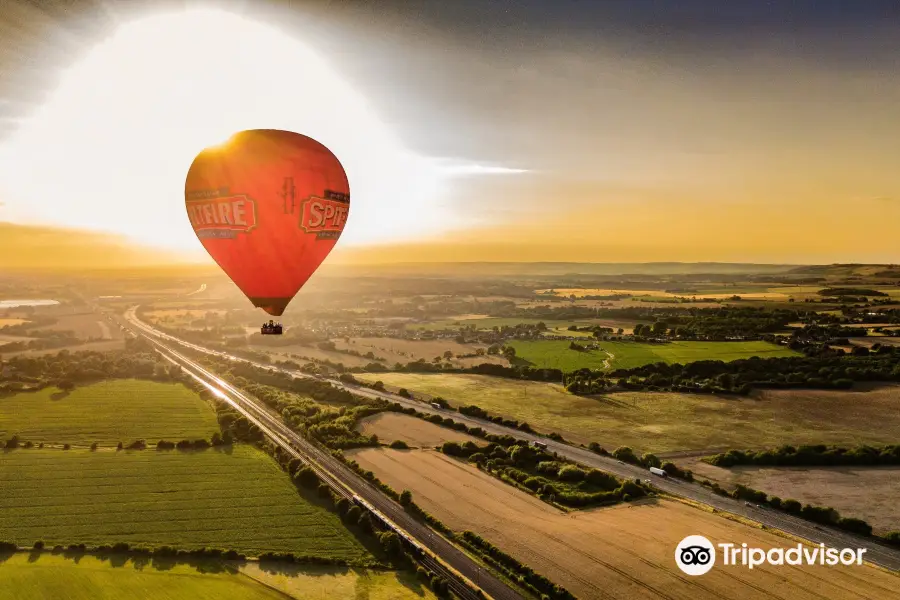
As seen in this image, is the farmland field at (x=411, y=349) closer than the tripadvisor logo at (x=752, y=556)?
No

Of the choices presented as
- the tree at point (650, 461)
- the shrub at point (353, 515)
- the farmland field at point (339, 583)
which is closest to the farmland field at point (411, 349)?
the tree at point (650, 461)

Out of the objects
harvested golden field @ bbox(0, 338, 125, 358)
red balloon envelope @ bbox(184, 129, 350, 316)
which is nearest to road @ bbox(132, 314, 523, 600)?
red balloon envelope @ bbox(184, 129, 350, 316)

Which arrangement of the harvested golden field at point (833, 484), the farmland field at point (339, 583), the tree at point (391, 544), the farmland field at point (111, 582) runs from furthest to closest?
the harvested golden field at point (833, 484) → the tree at point (391, 544) → the farmland field at point (111, 582) → the farmland field at point (339, 583)

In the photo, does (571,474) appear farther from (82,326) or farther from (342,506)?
(82,326)

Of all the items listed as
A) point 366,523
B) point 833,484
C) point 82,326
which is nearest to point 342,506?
point 366,523

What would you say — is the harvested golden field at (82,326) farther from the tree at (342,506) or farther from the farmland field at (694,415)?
the tree at (342,506)

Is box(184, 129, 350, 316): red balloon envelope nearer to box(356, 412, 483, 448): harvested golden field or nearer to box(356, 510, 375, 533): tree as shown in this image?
box(356, 510, 375, 533): tree
